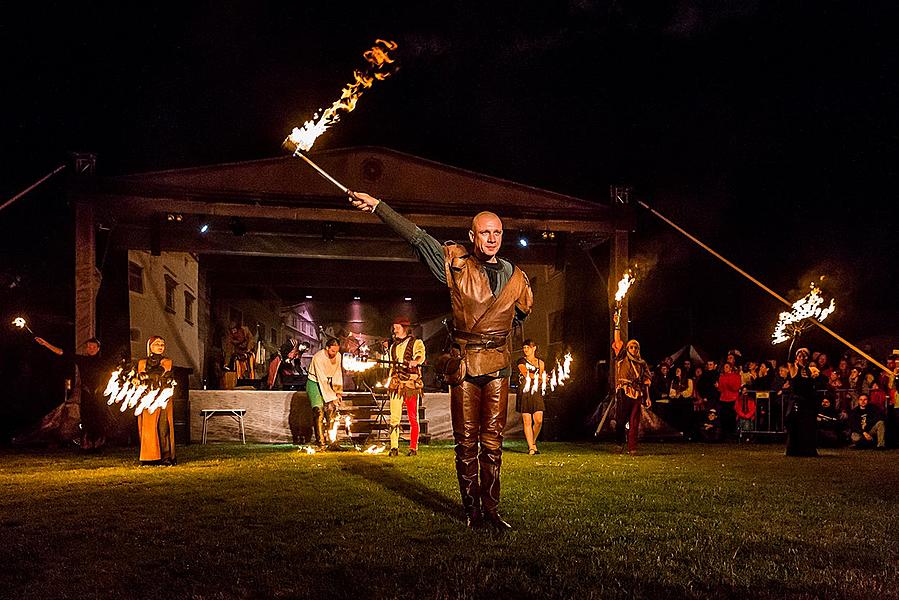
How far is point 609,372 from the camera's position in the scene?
658 inches

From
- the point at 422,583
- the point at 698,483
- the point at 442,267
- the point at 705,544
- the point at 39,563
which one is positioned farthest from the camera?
the point at 698,483

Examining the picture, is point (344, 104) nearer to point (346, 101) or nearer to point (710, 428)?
point (346, 101)

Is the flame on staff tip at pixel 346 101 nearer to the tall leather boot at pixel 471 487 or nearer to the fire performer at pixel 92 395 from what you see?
the tall leather boot at pixel 471 487

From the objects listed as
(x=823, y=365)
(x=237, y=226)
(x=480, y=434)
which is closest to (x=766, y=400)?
(x=823, y=365)

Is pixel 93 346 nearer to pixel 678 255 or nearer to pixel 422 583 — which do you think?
pixel 422 583

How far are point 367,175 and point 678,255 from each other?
9184 mm

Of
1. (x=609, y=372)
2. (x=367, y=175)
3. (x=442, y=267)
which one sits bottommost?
(x=609, y=372)

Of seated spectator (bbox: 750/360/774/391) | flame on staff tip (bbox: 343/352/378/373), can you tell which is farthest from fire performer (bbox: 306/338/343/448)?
seated spectator (bbox: 750/360/774/391)

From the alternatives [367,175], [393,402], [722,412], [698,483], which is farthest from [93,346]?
[722,412]

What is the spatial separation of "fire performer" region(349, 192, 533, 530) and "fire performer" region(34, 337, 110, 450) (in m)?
9.51

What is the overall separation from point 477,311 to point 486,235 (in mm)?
610

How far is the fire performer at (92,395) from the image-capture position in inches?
512

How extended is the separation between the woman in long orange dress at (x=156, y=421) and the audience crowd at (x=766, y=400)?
36.5ft

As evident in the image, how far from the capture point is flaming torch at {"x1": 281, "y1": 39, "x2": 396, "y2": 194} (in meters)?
6.20
